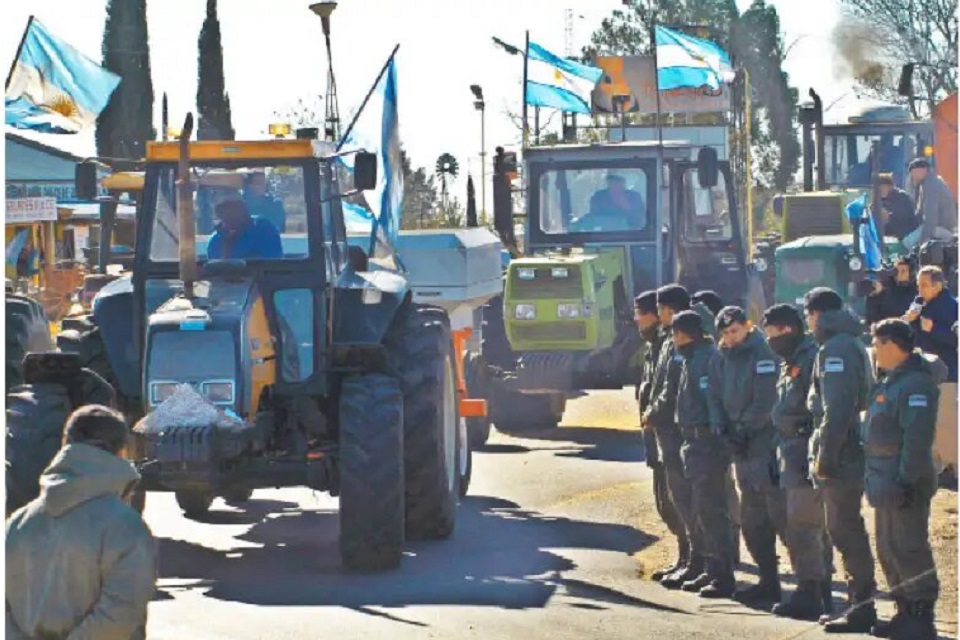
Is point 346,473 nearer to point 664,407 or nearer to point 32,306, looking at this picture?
point 664,407

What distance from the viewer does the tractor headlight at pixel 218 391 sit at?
11609mm

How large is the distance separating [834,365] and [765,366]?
0.95 metres

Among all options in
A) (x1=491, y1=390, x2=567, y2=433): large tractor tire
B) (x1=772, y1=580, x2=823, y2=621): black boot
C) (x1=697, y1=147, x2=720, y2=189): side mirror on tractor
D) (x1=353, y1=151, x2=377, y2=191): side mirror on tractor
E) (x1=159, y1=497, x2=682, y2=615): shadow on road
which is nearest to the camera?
(x1=772, y1=580, x2=823, y2=621): black boot

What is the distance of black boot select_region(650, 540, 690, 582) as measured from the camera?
39.6ft

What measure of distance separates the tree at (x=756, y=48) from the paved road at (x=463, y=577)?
95.3 ft

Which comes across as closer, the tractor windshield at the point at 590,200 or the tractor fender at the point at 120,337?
the tractor fender at the point at 120,337

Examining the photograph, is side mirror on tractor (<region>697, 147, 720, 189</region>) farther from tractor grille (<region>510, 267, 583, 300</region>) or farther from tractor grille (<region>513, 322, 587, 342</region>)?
tractor grille (<region>513, 322, 587, 342</region>)

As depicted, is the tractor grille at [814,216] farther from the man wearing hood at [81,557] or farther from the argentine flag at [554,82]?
the man wearing hood at [81,557]

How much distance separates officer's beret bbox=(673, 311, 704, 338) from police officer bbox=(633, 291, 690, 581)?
69 centimetres

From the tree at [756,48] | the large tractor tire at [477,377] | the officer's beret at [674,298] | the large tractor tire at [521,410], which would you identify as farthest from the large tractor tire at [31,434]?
the tree at [756,48]

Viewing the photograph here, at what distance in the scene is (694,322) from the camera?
11.9 metres

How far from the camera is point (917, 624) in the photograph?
10016 millimetres

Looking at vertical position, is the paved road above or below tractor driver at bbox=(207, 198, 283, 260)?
below

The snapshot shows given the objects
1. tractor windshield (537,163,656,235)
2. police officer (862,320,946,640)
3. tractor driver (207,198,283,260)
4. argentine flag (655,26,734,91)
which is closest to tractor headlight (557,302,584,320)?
tractor windshield (537,163,656,235)
